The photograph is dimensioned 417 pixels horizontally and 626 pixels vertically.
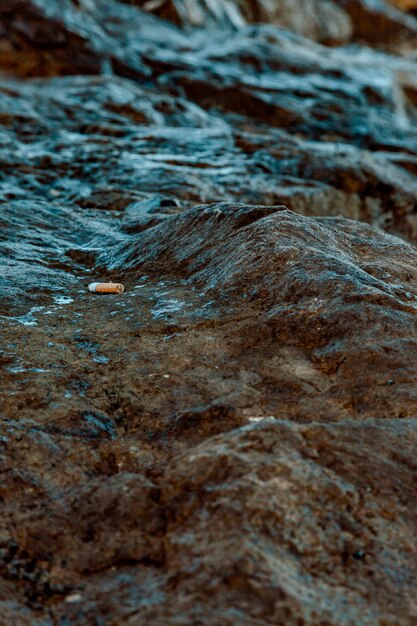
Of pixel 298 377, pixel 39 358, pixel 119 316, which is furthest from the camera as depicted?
pixel 119 316

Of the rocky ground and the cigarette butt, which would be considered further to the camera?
the cigarette butt

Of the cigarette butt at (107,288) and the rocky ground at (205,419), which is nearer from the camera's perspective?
the rocky ground at (205,419)

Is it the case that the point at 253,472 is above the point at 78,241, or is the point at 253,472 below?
above

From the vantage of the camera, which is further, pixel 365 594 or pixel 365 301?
pixel 365 301

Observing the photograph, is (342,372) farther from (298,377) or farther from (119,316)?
(119,316)

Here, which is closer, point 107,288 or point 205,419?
point 205,419

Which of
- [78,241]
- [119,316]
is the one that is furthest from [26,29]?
[119,316]

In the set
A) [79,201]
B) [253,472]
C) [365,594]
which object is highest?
[253,472]

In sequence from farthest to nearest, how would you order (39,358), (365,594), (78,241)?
(78,241) → (39,358) → (365,594)
